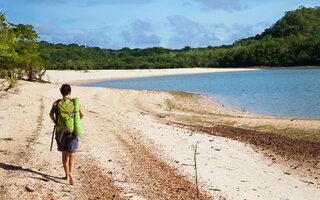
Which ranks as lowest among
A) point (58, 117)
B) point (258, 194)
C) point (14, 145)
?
point (258, 194)

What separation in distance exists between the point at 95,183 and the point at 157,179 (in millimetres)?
1317

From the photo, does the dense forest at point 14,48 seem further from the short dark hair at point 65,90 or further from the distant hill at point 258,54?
the distant hill at point 258,54

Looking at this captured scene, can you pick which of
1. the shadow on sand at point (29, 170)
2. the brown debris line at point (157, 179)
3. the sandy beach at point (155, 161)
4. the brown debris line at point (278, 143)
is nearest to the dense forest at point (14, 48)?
the sandy beach at point (155, 161)

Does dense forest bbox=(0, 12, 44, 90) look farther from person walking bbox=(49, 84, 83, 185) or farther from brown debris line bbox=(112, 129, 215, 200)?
brown debris line bbox=(112, 129, 215, 200)

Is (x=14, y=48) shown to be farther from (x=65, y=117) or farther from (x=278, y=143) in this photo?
(x=278, y=143)

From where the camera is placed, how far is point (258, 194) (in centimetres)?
594

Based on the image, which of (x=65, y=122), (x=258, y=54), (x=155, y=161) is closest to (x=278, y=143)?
(x=155, y=161)

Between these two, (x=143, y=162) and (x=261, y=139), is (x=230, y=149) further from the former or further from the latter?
(x=143, y=162)

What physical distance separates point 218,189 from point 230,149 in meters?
3.21

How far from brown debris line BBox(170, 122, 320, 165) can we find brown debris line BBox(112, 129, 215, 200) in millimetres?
4061

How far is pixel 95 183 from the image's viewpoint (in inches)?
226

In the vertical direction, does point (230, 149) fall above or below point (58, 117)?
below

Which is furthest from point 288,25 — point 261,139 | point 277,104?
point 261,139

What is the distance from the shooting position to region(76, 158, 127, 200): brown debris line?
5219 mm
